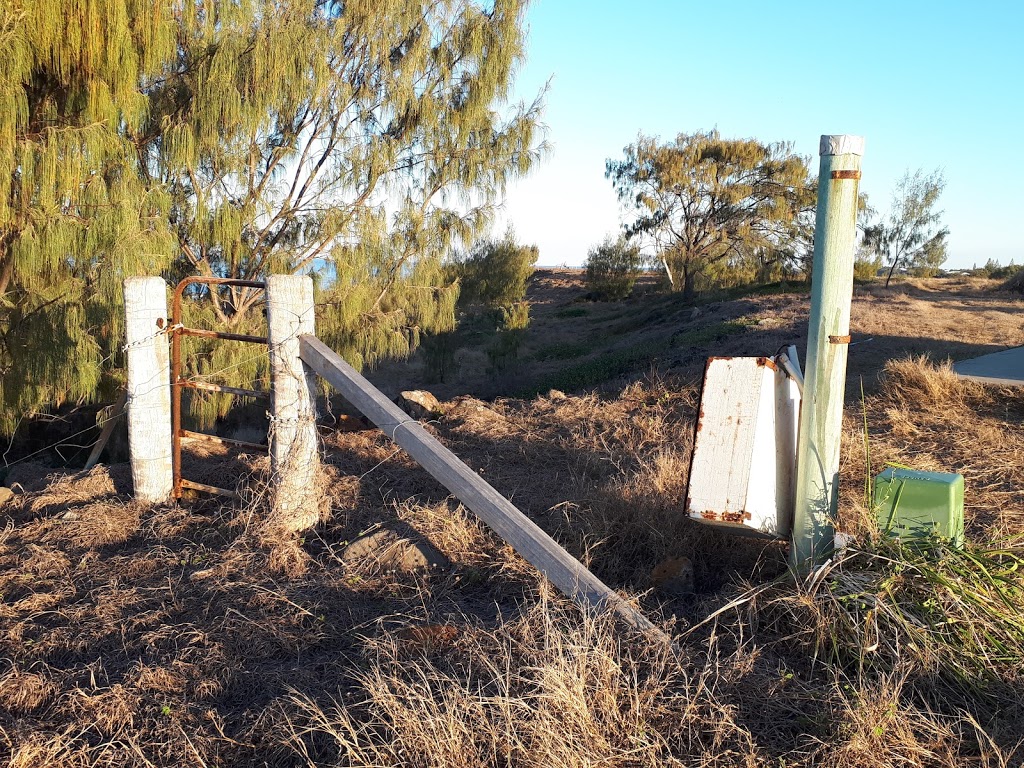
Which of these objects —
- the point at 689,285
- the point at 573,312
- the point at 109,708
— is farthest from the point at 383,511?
the point at 573,312

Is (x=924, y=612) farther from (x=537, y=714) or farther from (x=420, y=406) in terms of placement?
(x=420, y=406)

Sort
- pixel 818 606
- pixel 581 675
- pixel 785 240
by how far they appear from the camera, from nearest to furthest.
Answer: pixel 581 675 < pixel 818 606 < pixel 785 240

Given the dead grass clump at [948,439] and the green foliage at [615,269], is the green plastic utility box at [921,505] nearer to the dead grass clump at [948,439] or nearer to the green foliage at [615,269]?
the dead grass clump at [948,439]

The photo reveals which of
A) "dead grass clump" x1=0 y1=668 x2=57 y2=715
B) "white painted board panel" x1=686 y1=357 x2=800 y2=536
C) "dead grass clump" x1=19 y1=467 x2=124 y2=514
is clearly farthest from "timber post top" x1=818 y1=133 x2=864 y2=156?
"dead grass clump" x1=19 y1=467 x2=124 y2=514

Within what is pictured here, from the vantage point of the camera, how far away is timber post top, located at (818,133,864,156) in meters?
2.92

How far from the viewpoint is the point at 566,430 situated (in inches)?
247

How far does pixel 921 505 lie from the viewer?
3131mm

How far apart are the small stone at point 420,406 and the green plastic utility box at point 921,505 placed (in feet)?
15.3

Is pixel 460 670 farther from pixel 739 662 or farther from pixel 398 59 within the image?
pixel 398 59

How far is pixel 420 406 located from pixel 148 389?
3147mm

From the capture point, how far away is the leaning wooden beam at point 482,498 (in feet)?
9.45

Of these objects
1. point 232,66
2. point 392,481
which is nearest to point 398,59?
point 232,66

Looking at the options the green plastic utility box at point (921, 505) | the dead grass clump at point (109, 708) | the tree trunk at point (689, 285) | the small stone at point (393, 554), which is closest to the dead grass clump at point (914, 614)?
the green plastic utility box at point (921, 505)

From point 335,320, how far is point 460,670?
912 centimetres
